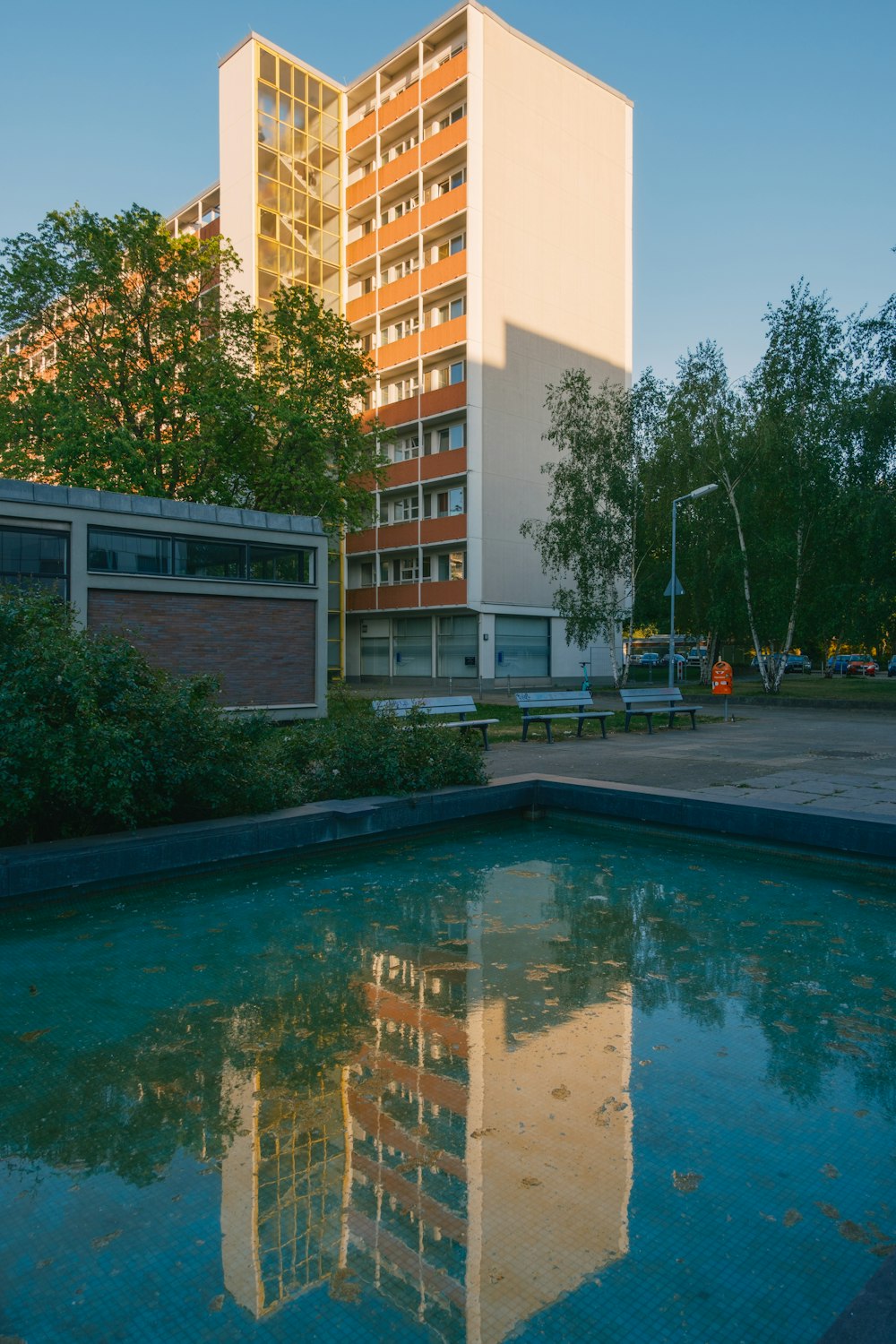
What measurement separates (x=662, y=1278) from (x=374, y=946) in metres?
3.55

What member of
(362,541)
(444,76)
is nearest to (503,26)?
(444,76)

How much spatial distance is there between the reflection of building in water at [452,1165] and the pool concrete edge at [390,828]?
2.86 meters

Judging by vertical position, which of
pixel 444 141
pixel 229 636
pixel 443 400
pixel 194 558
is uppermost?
pixel 444 141

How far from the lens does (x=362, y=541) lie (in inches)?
1852

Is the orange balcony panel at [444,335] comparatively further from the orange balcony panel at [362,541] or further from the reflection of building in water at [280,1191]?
the reflection of building in water at [280,1191]

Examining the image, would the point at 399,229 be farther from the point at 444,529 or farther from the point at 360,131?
the point at 444,529

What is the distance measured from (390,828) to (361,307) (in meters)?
43.3

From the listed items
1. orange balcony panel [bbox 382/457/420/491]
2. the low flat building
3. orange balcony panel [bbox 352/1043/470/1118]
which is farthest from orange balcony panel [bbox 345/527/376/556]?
orange balcony panel [bbox 352/1043/470/1118]

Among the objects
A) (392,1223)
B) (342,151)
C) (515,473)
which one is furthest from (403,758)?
(342,151)

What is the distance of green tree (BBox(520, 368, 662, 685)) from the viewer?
110ft

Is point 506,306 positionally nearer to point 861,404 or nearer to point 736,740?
point 861,404

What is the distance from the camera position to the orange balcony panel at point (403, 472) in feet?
142

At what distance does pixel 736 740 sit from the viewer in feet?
57.6

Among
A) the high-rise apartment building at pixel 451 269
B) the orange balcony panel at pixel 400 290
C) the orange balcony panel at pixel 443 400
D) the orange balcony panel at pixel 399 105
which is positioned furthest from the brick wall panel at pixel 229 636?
the orange balcony panel at pixel 399 105
